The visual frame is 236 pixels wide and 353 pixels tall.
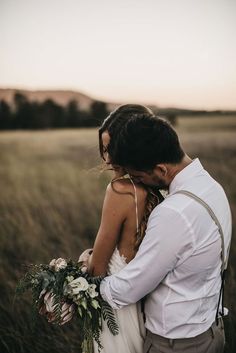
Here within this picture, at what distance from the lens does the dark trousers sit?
1.58m

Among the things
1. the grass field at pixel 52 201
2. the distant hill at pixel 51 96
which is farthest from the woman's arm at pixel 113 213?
the distant hill at pixel 51 96

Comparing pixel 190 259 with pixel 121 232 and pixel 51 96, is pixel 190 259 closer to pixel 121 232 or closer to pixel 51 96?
pixel 121 232

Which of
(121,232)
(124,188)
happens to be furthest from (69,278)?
(124,188)

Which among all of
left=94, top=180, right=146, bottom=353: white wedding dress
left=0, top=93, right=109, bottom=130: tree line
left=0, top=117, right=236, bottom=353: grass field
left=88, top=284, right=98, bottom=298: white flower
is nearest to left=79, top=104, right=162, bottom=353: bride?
left=94, top=180, right=146, bottom=353: white wedding dress

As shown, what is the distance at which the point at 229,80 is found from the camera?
4395mm

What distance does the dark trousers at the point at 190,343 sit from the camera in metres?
1.58

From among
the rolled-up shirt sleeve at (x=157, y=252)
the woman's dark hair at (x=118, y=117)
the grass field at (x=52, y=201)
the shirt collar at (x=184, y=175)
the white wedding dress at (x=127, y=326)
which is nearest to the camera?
the rolled-up shirt sleeve at (x=157, y=252)

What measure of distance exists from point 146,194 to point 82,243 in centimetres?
222

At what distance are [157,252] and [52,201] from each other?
11.7 ft

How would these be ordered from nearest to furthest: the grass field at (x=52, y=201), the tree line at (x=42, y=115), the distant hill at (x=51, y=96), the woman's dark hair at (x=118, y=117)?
the woman's dark hair at (x=118, y=117) → the grass field at (x=52, y=201) → the distant hill at (x=51, y=96) → the tree line at (x=42, y=115)

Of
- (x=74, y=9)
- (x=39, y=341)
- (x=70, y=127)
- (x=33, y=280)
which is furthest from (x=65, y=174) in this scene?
(x=33, y=280)

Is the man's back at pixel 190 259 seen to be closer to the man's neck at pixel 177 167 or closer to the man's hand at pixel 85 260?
the man's neck at pixel 177 167

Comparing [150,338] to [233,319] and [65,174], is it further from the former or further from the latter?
[65,174]

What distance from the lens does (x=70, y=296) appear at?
1725 millimetres
